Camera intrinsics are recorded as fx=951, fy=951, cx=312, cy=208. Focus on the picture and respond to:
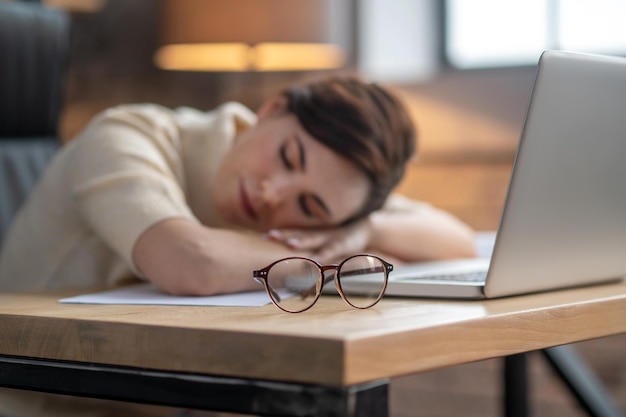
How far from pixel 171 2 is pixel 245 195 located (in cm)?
127

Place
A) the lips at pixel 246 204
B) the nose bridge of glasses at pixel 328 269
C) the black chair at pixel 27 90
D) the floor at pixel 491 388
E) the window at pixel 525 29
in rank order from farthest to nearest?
the window at pixel 525 29, the floor at pixel 491 388, the black chair at pixel 27 90, the lips at pixel 246 204, the nose bridge of glasses at pixel 328 269

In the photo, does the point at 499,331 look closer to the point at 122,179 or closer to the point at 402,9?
the point at 122,179

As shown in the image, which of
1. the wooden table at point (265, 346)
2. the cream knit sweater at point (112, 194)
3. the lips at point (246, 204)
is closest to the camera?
the wooden table at point (265, 346)

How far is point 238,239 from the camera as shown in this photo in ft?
3.74

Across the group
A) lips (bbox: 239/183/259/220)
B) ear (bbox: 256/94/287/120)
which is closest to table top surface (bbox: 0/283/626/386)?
lips (bbox: 239/183/259/220)

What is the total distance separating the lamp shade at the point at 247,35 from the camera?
7.87 ft

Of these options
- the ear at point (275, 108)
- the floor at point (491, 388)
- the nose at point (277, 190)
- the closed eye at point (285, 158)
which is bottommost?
the floor at point (491, 388)

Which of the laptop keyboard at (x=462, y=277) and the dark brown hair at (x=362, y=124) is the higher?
the dark brown hair at (x=362, y=124)

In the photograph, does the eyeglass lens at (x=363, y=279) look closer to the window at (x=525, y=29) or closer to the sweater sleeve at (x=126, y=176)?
the sweater sleeve at (x=126, y=176)

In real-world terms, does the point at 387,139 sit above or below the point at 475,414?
above

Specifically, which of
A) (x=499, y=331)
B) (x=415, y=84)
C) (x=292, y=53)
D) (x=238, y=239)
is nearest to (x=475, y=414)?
(x=415, y=84)

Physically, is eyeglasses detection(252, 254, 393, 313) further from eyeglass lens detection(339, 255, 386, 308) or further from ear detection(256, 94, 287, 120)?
ear detection(256, 94, 287, 120)

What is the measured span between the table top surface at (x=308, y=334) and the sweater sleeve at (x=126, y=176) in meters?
0.21

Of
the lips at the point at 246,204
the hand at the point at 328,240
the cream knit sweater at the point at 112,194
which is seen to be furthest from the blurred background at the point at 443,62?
the lips at the point at 246,204
